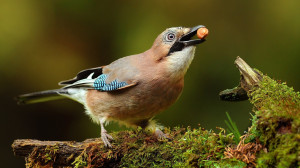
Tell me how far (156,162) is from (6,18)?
371cm

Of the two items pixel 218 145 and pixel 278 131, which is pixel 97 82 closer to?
pixel 218 145

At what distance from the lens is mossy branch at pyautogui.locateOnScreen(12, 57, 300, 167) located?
8.57 feet

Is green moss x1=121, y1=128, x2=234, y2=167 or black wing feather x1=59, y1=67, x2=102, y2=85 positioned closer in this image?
green moss x1=121, y1=128, x2=234, y2=167

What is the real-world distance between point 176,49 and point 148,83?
1.58 ft

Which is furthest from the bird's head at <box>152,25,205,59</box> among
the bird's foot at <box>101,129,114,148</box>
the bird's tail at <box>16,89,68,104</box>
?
the bird's tail at <box>16,89,68,104</box>

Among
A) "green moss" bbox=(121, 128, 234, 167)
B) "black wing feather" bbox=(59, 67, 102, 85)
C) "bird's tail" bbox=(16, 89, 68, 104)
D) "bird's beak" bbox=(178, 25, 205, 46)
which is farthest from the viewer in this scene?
"bird's tail" bbox=(16, 89, 68, 104)

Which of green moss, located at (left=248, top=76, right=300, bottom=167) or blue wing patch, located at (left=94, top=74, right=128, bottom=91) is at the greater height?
blue wing patch, located at (left=94, top=74, right=128, bottom=91)

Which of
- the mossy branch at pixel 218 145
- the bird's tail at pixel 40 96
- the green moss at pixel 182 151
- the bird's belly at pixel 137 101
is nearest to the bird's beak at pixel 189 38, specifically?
the bird's belly at pixel 137 101

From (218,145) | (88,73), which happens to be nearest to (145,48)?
(88,73)

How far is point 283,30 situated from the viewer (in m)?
5.68

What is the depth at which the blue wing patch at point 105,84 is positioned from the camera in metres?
4.27

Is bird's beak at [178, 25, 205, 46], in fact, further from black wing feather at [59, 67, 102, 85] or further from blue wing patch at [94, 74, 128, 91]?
black wing feather at [59, 67, 102, 85]

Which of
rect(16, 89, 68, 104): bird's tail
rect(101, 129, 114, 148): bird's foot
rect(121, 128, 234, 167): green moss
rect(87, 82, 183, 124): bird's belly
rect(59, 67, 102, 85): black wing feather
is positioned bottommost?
rect(121, 128, 234, 167): green moss

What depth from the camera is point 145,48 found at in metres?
5.61
